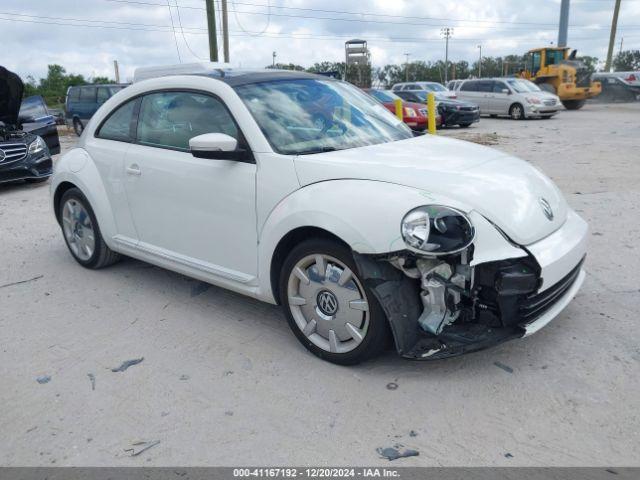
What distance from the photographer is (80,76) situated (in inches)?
1994

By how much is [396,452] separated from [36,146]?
891cm

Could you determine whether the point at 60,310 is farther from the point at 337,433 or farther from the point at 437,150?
the point at 437,150

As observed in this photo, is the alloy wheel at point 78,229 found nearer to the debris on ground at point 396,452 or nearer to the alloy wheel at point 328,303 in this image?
the alloy wheel at point 328,303

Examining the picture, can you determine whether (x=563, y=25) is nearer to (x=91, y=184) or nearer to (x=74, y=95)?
(x=74, y=95)

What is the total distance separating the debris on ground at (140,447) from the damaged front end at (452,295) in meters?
1.28

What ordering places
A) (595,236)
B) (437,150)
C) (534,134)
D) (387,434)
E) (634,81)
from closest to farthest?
(387,434) → (437,150) → (595,236) → (534,134) → (634,81)

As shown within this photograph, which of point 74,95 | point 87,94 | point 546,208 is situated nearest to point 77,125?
point 74,95

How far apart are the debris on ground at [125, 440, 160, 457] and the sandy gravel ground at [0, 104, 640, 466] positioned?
3 centimetres

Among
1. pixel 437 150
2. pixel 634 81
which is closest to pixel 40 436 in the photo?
pixel 437 150

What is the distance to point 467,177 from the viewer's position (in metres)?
3.10

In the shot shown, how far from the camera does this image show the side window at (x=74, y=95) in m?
20.6

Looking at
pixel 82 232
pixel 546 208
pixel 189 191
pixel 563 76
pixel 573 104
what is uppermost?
pixel 189 191

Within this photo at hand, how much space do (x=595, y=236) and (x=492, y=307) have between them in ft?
10.3

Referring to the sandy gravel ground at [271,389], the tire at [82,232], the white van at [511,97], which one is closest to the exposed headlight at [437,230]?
the sandy gravel ground at [271,389]
